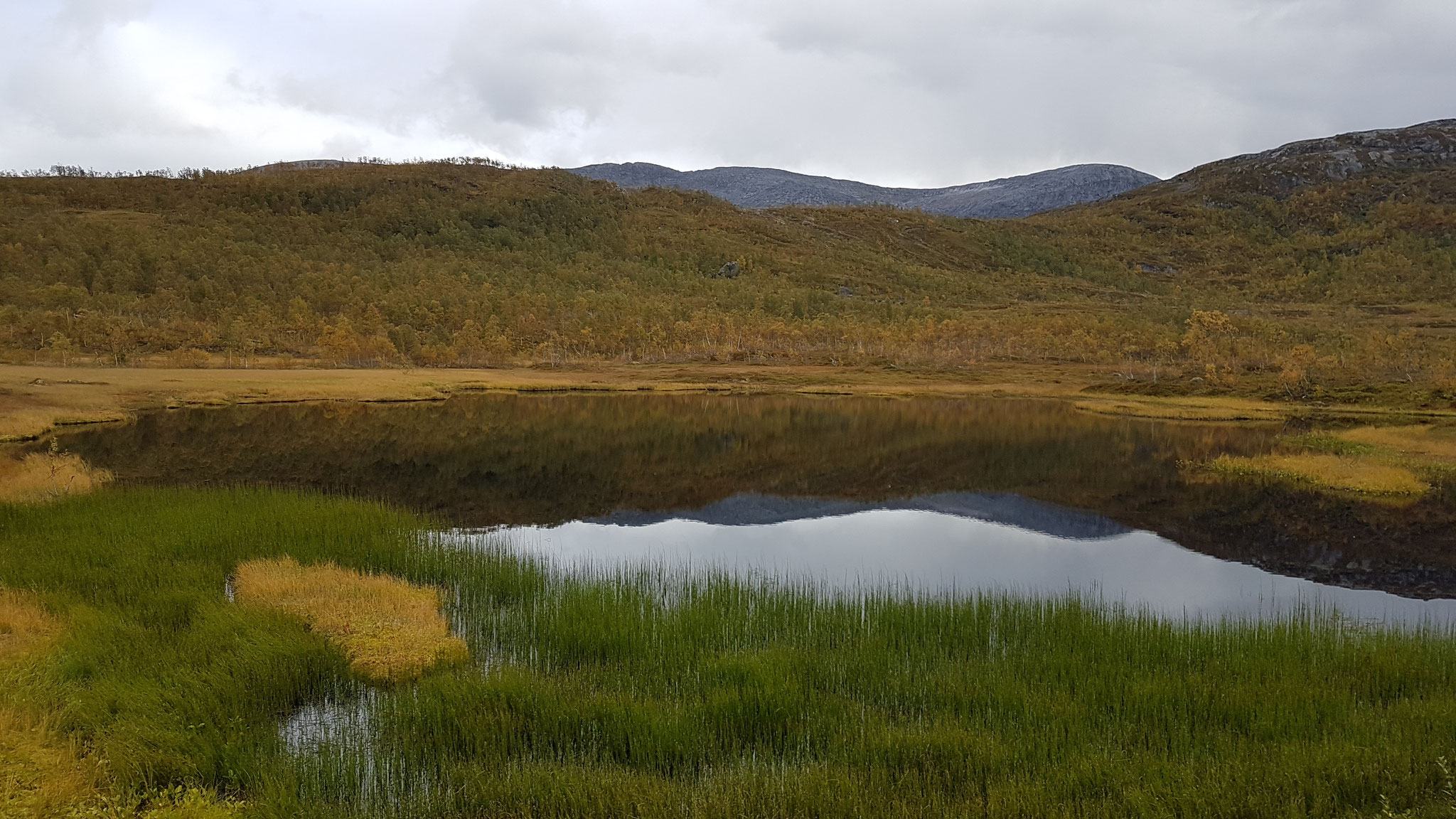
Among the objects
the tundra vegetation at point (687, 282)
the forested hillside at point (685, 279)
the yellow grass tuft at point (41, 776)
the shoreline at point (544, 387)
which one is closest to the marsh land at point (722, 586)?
the yellow grass tuft at point (41, 776)

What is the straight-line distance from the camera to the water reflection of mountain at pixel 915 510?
2559cm

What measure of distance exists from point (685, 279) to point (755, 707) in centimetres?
12619

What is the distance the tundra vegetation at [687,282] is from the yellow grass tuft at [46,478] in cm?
4941

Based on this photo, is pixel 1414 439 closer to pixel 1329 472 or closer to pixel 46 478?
pixel 1329 472

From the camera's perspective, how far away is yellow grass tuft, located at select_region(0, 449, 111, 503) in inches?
798

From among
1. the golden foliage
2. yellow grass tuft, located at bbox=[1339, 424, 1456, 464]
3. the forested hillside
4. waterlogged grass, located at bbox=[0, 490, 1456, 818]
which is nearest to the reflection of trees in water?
yellow grass tuft, located at bbox=[1339, 424, 1456, 464]

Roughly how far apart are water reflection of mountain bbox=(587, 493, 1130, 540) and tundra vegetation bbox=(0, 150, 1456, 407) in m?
33.1

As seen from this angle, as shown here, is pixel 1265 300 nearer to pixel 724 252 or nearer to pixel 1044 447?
pixel 724 252

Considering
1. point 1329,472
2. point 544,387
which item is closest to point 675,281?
point 544,387

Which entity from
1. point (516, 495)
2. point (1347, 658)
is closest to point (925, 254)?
point (516, 495)

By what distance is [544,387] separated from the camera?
211ft

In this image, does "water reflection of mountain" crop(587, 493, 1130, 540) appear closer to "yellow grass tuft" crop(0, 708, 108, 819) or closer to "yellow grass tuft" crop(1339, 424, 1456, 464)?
"yellow grass tuft" crop(1339, 424, 1456, 464)

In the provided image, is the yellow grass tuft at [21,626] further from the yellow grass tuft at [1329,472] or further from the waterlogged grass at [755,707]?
the yellow grass tuft at [1329,472]

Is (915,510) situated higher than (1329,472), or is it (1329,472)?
(1329,472)
